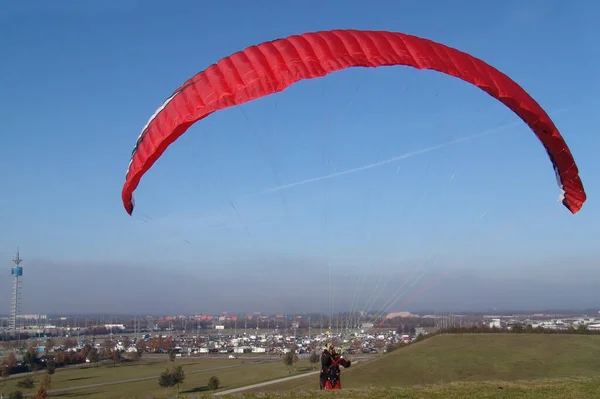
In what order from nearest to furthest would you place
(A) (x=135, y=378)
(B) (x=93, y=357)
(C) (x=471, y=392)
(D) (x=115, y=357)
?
(C) (x=471, y=392) < (A) (x=135, y=378) < (B) (x=93, y=357) < (D) (x=115, y=357)

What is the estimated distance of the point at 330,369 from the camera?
8.93m

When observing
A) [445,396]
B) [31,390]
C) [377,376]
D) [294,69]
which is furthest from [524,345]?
[31,390]

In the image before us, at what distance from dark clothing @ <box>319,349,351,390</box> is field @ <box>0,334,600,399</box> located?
1.70 ft

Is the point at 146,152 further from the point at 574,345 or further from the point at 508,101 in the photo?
the point at 574,345

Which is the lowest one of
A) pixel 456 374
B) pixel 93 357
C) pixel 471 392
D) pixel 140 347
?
pixel 140 347

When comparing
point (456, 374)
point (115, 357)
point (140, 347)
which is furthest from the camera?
point (140, 347)

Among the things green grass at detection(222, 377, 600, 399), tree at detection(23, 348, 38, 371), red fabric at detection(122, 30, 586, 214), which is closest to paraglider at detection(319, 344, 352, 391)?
green grass at detection(222, 377, 600, 399)

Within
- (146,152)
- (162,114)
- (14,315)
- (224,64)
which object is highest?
(224,64)

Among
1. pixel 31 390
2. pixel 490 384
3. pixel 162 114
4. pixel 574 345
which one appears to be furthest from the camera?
pixel 31 390

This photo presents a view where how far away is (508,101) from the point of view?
800 centimetres

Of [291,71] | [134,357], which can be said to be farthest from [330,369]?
[134,357]

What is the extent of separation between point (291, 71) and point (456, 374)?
47.7 ft

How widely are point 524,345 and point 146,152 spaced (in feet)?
67.6

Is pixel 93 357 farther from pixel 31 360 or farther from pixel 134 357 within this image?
pixel 31 360
